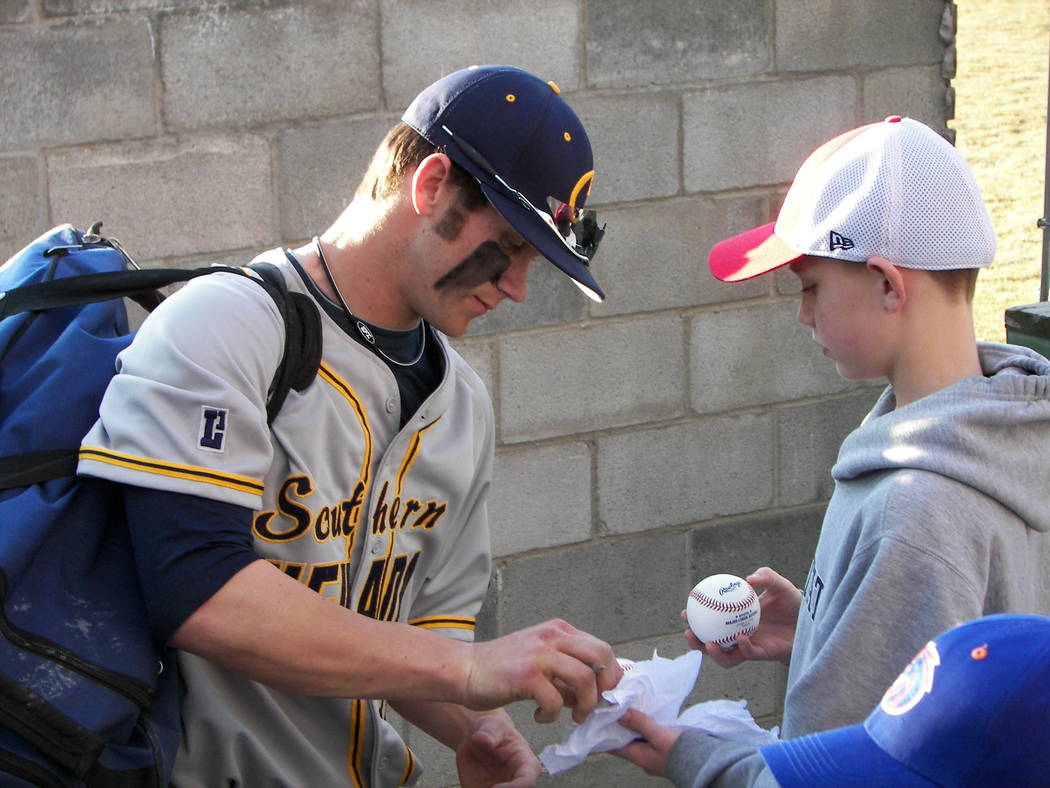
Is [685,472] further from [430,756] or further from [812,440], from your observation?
[430,756]

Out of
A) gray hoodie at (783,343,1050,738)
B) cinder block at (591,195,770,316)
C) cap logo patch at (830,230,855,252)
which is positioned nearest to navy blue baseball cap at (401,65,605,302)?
cap logo patch at (830,230,855,252)

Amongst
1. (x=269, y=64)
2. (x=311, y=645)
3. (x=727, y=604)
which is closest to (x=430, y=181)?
(x=311, y=645)

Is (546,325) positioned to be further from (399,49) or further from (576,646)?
(576,646)

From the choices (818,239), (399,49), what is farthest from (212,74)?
(818,239)

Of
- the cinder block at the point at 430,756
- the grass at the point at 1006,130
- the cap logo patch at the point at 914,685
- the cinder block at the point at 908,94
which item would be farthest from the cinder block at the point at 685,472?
the grass at the point at 1006,130

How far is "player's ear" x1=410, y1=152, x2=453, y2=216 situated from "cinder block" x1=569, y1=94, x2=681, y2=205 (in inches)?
74.0

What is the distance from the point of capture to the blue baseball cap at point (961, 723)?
1352 mm

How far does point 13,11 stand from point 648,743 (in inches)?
98.0

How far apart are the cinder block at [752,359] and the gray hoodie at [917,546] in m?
2.24

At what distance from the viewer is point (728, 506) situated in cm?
450

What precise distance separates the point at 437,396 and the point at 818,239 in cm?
72

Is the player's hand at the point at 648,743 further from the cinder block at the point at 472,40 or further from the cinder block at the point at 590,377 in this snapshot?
the cinder block at the point at 472,40

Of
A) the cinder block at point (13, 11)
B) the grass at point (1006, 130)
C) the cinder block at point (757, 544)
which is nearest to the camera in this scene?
the cinder block at point (13, 11)

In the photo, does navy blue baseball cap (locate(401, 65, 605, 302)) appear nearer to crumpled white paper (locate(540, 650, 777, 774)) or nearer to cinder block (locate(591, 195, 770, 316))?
crumpled white paper (locate(540, 650, 777, 774))
